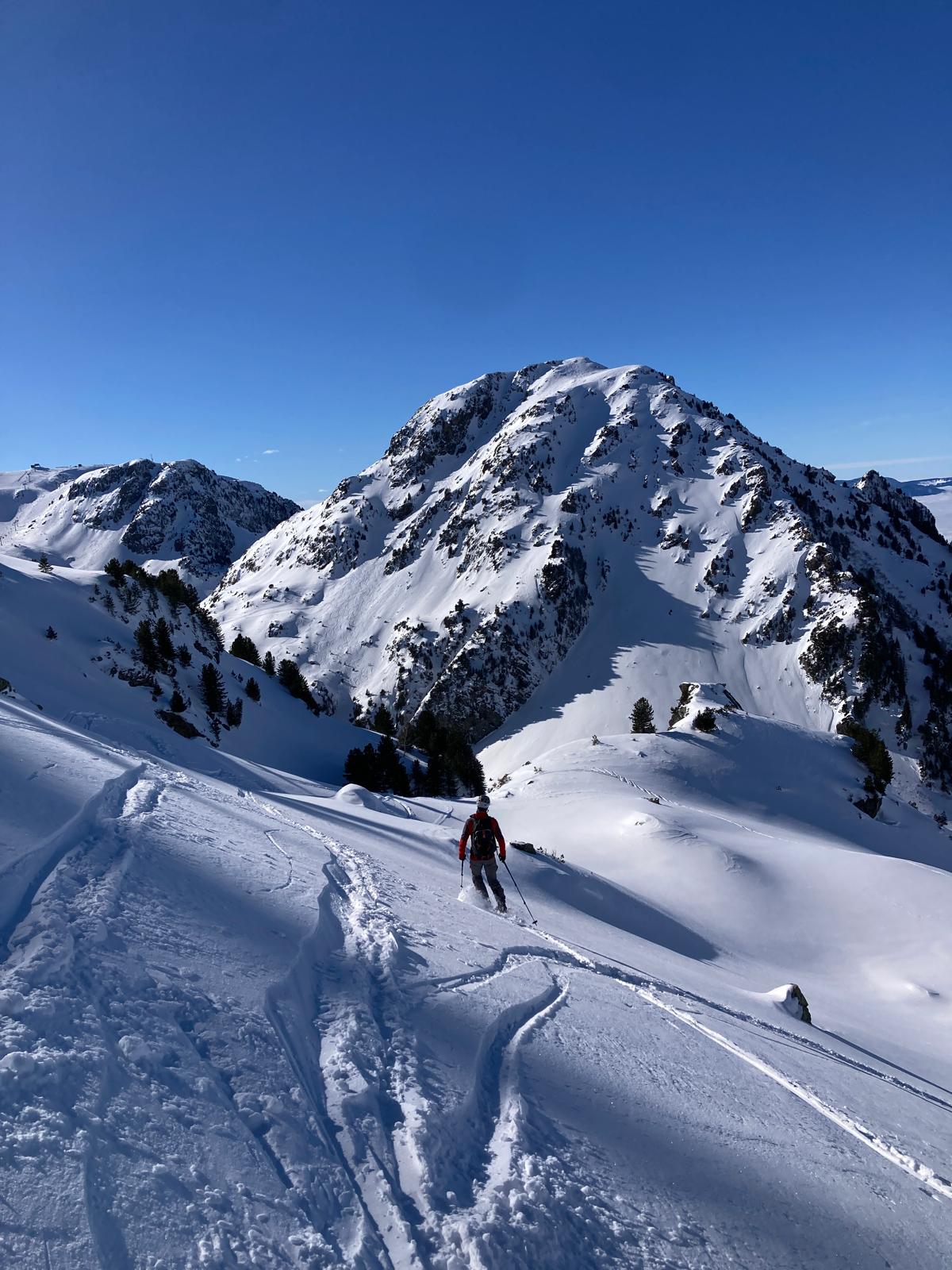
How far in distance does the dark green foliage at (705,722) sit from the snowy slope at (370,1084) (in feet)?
100

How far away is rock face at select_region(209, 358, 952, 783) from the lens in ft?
339

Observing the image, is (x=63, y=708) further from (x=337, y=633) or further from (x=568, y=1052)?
(x=337, y=633)

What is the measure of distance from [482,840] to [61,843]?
7.56m

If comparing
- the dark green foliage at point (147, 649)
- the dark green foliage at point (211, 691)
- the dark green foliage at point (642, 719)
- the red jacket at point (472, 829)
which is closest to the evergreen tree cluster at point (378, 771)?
the dark green foliage at point (211, 691)

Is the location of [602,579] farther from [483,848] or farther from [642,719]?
[483,848]

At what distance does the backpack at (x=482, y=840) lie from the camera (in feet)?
40.9

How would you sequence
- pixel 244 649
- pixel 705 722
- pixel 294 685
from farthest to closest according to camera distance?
pixel 244 649 → pixel 294 685 → pixel 705 722

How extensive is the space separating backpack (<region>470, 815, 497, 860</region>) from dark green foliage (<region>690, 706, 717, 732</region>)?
31.3 metres

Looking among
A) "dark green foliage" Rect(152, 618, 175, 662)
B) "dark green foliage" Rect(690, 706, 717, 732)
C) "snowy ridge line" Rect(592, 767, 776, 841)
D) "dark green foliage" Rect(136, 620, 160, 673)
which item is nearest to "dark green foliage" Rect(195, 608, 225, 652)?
"dark green foliage" Rect(152, 618, 175, 662)

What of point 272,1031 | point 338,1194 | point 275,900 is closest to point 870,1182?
point 338,1194

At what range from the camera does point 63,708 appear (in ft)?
89.0

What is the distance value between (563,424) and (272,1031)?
6407 inches

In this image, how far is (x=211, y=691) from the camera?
45656mm

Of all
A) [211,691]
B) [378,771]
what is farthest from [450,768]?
[211,691]
